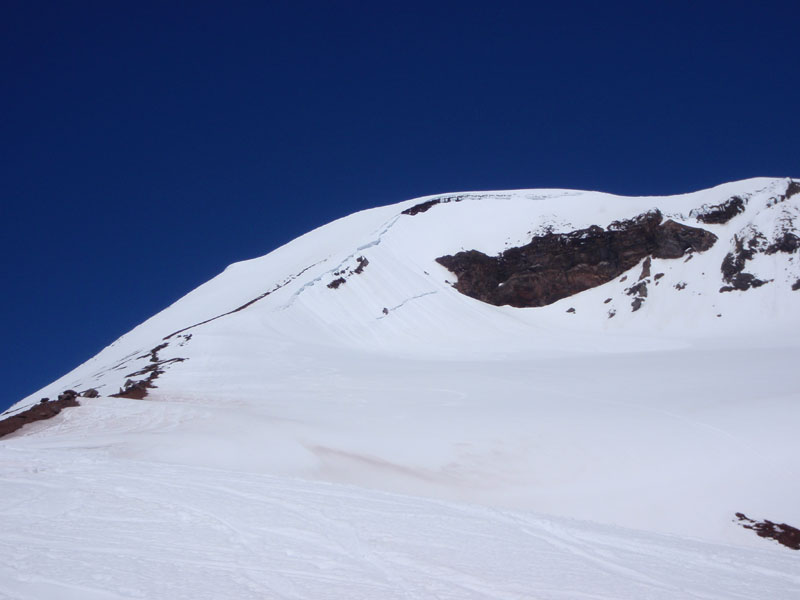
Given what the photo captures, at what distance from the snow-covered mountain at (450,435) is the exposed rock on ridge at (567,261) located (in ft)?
0.42

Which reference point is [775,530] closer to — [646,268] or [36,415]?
[36,415]

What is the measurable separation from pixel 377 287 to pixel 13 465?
2527 cm

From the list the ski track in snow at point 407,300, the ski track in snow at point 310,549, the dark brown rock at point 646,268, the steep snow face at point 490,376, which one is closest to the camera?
the ski track in snow at point 310,549

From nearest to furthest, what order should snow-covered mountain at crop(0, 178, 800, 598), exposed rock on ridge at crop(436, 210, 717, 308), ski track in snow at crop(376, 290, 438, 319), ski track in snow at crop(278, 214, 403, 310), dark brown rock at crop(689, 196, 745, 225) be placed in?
snow-covered mountain at crop(0, 178, 800, 598) → ski track in snow at crop(278, 214, 403, 310) → ski track in snow at crop(376, 290, 438, 319) → exposed rock on ridge at crop(436, 210, 717, 308) → dark brown rock at crop(689, 196, 745, 225)

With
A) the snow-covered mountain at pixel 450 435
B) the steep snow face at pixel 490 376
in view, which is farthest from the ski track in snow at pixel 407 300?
the steep snow face at pixel 490 376

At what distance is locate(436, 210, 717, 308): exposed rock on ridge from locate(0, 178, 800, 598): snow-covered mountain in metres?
0.13

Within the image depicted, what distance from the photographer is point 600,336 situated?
3222cm

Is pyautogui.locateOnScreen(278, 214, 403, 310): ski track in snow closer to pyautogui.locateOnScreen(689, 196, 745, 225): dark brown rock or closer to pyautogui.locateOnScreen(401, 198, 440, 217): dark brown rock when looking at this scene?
pyautogui.locateOnScreen(401, 198, 440, 217): dark brown rock

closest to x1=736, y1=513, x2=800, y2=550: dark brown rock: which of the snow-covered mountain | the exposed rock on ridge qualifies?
the snow-covered mountain

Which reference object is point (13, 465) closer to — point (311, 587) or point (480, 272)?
point (311, 587)

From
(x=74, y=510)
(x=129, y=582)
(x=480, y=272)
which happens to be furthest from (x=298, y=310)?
(x=129, y=582)

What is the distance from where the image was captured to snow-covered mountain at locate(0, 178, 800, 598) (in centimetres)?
623

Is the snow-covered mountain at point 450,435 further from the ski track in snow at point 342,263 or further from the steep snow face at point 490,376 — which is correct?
the ski track in snow at point 342,263

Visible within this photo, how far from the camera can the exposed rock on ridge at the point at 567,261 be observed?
1508 inches
